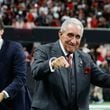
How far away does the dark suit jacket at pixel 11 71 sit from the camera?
548 cm

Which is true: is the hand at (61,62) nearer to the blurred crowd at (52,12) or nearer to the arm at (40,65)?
the arm at (40,65)

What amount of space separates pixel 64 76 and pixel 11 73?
0.88 meters

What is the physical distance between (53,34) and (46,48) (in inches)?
759

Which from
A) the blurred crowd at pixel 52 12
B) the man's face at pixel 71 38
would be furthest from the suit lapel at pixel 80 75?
the blurred crowd at pixel 52 12

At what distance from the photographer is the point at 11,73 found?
555 centimetres

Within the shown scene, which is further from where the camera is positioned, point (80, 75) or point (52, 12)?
point (52, 12)

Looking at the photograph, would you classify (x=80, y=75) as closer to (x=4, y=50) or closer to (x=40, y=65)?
(x=40, y=65)

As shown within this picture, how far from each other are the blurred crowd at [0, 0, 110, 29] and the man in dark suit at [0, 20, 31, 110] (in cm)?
→ 1916

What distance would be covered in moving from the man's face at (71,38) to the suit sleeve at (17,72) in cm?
89

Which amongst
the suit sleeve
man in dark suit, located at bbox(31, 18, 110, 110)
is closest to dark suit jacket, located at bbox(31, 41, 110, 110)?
man in dark suit, located at bbox(31, 18, 110, 110)

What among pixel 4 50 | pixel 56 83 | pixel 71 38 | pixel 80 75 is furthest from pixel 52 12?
pixel 71 38

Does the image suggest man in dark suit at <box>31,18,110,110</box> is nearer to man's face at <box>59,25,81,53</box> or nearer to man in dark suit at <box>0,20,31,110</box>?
man's face at <box>59,25,81,53</box>

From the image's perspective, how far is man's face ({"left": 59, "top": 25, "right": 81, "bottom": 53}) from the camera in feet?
15.3

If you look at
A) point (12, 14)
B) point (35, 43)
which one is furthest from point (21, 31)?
point (12, 14)
